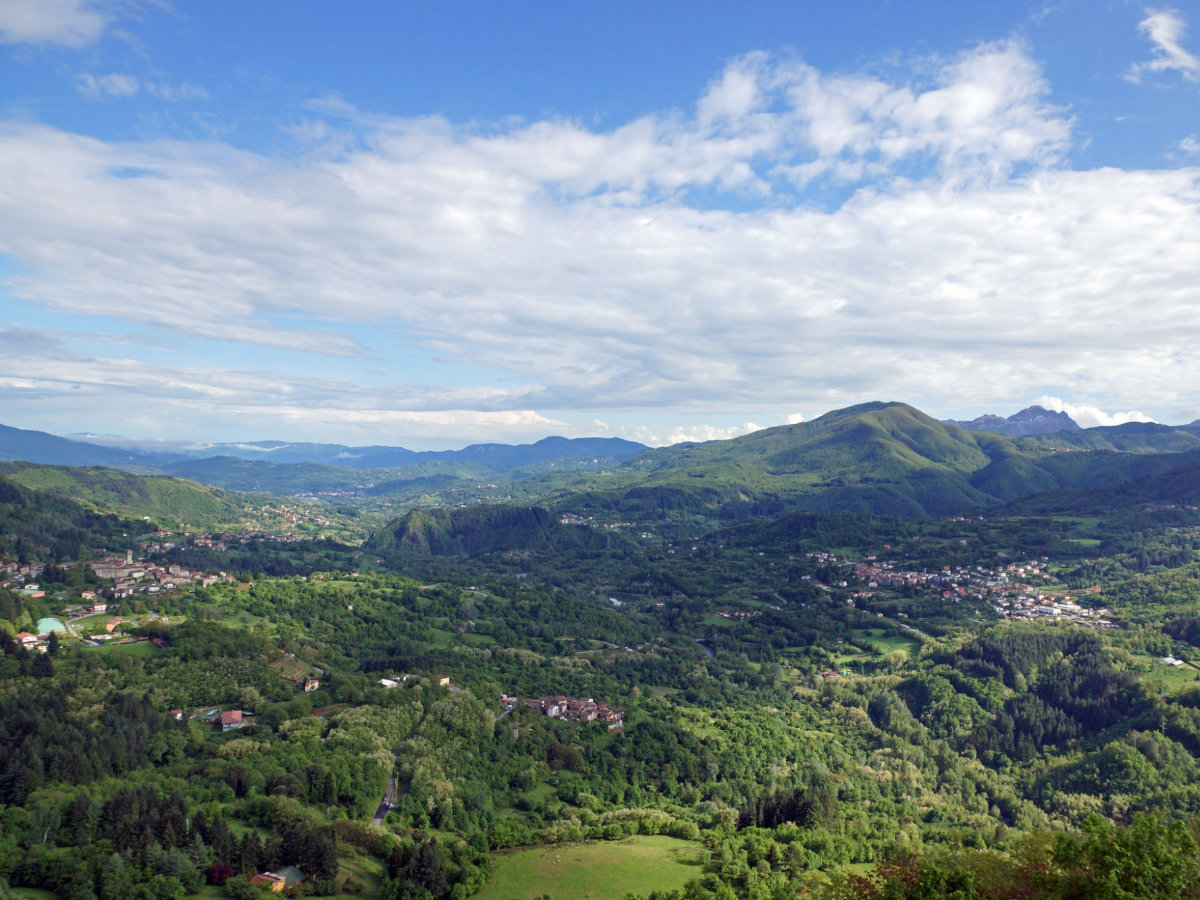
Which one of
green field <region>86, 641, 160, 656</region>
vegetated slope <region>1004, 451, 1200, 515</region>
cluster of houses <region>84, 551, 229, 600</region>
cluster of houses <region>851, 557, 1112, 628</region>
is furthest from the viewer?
vegetated slope <region>1004, 451, 1200, 515</region>

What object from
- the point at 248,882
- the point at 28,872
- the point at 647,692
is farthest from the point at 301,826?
the point at 647,692

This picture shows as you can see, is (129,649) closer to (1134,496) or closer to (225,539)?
(225,539)

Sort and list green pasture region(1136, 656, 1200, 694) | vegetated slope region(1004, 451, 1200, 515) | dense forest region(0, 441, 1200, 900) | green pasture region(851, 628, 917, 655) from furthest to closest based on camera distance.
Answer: vegetated slope region(1004, 451, 1200, 515), green pasture region(851, 628, 917, 655), green pasture region(1136, 656, 1200, 694), dense forest region(0, 441, 1200, 900)

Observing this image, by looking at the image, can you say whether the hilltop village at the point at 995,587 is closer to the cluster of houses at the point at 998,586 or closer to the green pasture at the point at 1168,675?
the cluster of houses at the point at 998,586

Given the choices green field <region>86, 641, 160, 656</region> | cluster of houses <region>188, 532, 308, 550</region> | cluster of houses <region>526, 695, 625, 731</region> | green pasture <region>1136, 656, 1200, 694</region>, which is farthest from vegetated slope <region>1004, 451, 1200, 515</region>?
cluster of houses <region>188, 532, 308, 550</region>

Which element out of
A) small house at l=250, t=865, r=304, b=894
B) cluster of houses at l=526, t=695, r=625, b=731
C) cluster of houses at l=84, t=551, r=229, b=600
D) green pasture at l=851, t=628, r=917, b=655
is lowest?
green pasture at l=851, t=628, r=917, b=655

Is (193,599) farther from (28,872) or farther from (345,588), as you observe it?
(28,872)

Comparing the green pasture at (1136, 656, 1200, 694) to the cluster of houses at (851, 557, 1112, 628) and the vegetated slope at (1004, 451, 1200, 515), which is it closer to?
the cluster of houses at (851, 557, 1112, 628)
